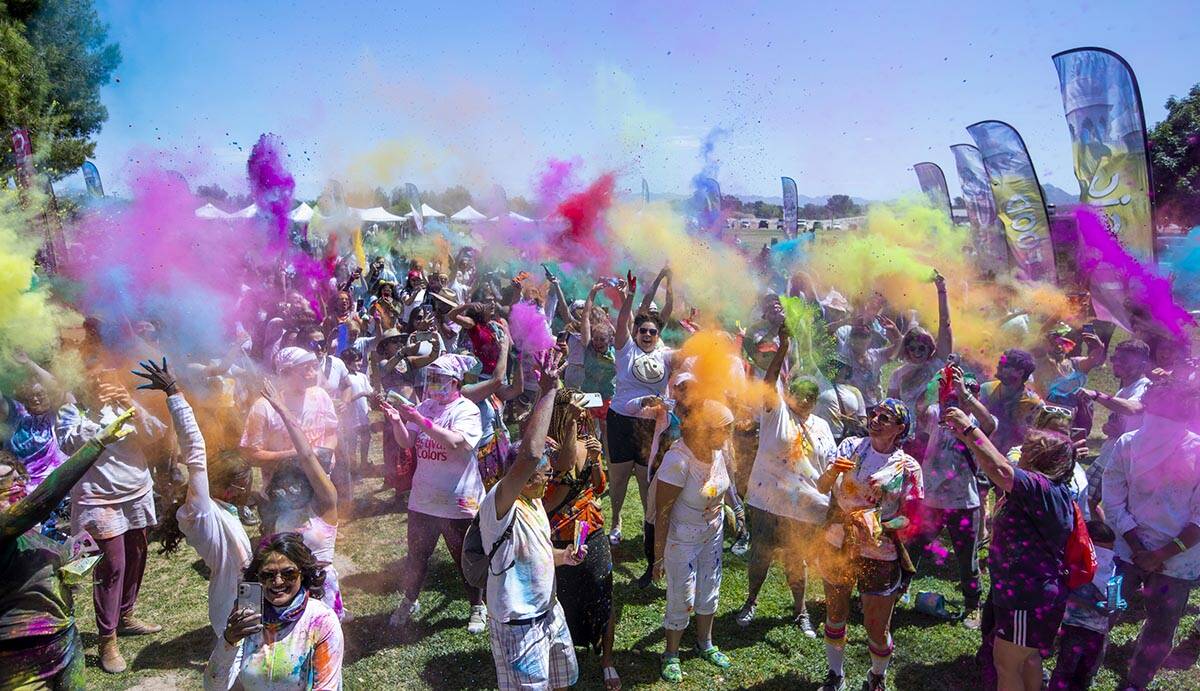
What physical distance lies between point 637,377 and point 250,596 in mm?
3654

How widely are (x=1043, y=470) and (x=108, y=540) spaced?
18.4 feet

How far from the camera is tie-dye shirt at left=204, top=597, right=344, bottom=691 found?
286 centimetres

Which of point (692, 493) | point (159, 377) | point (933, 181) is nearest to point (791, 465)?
point (692, 493)

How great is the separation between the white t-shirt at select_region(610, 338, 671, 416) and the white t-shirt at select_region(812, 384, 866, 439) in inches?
52.4

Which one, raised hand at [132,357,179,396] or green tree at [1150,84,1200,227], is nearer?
raised hand at [132,357,179,396]

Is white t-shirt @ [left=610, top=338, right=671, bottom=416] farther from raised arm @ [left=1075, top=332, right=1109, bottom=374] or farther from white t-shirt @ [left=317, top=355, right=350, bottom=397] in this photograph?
raised arm @ [left=1075, top=332, right=1109, bottom=374]

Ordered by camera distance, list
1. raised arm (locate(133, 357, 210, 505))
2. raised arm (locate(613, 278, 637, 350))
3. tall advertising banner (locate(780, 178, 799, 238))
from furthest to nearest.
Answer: tall advertising banner (locate(780, 178, 799, 238))
raised arm (locate(613, 278, 637, 350))
raised arm (locate(133, 357, 210, 505))

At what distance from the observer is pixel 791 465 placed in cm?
478

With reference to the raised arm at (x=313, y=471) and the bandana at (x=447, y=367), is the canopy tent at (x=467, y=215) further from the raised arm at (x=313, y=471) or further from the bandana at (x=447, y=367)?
the raised arm at (x=313, y=471)

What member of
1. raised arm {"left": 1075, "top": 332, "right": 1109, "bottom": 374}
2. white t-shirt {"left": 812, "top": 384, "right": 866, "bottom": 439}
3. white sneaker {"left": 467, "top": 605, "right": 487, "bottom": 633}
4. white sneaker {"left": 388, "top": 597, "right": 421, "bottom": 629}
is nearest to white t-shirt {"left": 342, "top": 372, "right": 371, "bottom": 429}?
white sneaker {"left": 388, "top": 597, "right": 421, "bottom": 629}

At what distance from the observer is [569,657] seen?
3.59 meters

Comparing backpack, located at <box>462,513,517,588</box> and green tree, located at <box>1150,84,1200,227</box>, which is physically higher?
green tree, located at <box>1150,84,1200,227</box>

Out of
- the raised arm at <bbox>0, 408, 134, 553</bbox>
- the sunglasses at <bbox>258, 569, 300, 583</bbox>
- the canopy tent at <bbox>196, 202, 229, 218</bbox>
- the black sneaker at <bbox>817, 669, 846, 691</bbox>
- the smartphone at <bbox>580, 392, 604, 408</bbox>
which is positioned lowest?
the black sneaker at <bbox>817, 669, 846, 691</bbox>

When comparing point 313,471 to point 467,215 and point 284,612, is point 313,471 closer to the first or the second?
point 284,612
